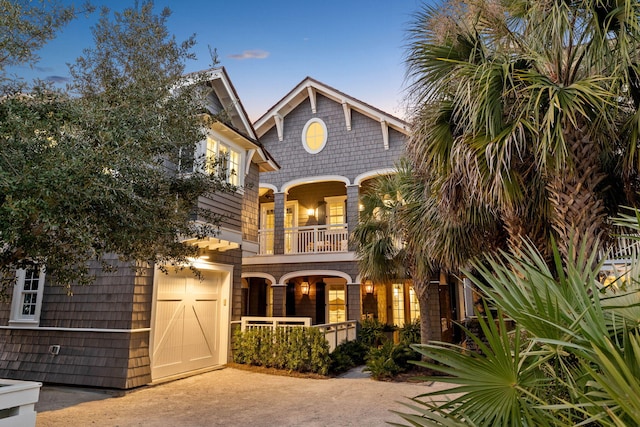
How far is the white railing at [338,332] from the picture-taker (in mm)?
11027

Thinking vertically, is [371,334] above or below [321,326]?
below

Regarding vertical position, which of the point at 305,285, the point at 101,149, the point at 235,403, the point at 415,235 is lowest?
the point at 235,403

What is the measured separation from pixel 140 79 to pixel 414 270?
24.3ft

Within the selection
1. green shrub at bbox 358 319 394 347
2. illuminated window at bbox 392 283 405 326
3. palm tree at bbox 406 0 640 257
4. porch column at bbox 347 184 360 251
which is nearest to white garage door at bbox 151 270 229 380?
green shrub at bbox 358 319 394 347

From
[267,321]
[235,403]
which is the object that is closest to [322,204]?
[267,321]

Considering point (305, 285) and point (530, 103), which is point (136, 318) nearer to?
point (530, 103)

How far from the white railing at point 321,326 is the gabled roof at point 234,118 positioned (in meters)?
4.50

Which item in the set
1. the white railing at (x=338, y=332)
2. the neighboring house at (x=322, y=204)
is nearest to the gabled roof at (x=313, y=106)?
the neighboring house at (x=322, y=204)

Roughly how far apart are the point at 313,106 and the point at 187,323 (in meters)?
9.42

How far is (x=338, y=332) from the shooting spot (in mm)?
11867

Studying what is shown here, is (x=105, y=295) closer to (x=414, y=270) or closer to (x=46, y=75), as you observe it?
(x=46, y=75)

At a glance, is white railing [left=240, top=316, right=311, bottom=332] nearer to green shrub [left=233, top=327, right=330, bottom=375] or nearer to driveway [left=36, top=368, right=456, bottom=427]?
green shrub [left=233, top=327, right=330, bottom=375]

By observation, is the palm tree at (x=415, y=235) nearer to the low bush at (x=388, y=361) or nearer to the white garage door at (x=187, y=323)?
the low bush at (x=388, y=361)

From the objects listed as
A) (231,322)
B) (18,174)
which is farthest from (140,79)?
(231,322)
